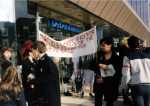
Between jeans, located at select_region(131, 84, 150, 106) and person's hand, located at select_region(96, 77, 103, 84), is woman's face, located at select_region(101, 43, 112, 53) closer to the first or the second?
person's hand, located at select_region(96, 77, 103, 84)

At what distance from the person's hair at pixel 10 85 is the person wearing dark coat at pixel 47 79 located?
2.96ft

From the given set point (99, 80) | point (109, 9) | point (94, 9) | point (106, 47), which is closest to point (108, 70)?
point (99, 80)

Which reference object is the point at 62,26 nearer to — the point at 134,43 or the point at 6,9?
the point at 134,43

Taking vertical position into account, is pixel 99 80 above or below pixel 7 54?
below

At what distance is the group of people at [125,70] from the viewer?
8977 millimetres

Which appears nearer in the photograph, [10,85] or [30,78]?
[10,85]

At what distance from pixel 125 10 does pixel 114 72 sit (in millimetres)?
29936

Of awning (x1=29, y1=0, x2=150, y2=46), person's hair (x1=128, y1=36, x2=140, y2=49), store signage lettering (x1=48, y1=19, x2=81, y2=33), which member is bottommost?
person's hair (x1=128, y1=36, x2=140, y2=49)

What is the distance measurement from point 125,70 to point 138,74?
21 cm

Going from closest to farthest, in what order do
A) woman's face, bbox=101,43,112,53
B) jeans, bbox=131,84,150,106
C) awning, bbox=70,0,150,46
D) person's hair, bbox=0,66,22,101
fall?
person's hair, bbox=0,66,22,101
jeans, bbox=131,84,150,106
woman's face, bbox=101,43,112,53
awning, bbox=70,0,150,46

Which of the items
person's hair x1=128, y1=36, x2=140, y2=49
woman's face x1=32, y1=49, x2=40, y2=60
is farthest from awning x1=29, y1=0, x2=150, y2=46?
woman's face x1=32, y1=49, x2=40, y2=60

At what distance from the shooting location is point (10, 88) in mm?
7473

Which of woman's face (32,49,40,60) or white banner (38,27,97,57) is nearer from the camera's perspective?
woman's face (32,49,40,60)

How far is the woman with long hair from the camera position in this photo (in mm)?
7461
